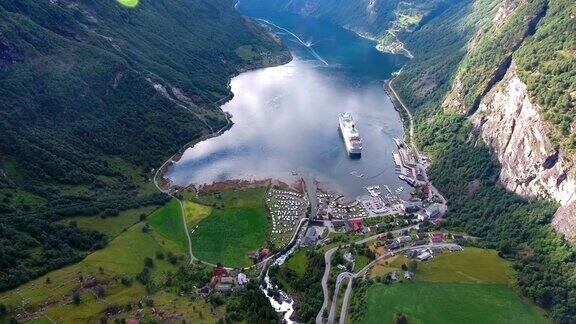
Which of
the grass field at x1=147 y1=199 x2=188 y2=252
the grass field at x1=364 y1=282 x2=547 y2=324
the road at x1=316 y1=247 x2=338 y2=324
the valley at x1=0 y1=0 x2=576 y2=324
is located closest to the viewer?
the grass field at x1=364 y1=282 x2=547 y2=324

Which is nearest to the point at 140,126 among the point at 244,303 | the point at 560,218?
the point at 244,303

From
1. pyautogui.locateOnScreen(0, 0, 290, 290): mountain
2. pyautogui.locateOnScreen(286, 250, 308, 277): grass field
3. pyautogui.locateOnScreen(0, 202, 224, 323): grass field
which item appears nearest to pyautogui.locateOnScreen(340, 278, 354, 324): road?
pyautogui.locateOnScreen(286, 250, 308, 277): grass field

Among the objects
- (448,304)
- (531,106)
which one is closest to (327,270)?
(448,304)

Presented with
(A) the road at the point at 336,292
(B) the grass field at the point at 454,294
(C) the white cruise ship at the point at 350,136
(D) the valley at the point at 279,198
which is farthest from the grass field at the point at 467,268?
(C) the white cruise ship at the point at 350,136

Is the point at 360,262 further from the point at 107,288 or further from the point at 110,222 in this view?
the point at 110,222

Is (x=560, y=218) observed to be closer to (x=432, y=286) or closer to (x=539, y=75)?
(x=432, y=286)

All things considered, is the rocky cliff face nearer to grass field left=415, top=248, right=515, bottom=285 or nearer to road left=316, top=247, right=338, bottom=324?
grass field left=415, top=248, right=515, bottom=285

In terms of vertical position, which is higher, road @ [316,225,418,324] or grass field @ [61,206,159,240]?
road @ [316,225,418,324]
